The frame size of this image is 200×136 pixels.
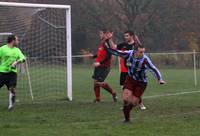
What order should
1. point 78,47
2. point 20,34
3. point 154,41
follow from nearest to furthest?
1. point 20,34
2. point 78,47
3. point 154,41

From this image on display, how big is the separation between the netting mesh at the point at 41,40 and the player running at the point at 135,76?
19.7 feet

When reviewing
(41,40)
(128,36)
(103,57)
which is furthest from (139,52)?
(41,40)

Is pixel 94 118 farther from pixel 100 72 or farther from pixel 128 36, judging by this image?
pixel 100 72

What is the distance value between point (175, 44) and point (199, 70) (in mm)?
27344

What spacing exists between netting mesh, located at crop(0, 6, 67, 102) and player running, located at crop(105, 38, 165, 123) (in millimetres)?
6014

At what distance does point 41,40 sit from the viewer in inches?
776

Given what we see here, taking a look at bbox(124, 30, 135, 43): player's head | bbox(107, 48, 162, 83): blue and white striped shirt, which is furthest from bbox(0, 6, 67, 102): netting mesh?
bbox(107, 48, 162, 83): blue and white striped shirt

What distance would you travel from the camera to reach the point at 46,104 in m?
15.7

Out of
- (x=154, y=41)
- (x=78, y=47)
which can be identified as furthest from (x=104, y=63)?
(x=154, y=41)

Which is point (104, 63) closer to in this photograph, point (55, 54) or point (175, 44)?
point (55, 54)

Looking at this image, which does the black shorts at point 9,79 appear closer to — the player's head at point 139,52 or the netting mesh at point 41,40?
the netting mesh at point 41,40

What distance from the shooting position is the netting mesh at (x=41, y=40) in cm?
1770

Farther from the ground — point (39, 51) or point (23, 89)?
point (39, 51)

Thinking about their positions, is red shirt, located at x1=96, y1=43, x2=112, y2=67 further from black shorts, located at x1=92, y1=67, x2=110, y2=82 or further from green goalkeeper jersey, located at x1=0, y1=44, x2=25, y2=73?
green goalkeeper jersey, located at x1=0, y1=44, x2=25, y2=73
